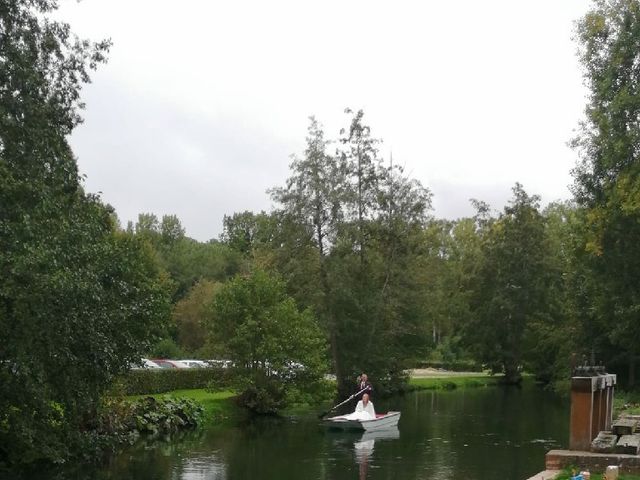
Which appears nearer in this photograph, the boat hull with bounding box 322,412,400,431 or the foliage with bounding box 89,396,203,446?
the foliage with bounding box 89,396,203,446

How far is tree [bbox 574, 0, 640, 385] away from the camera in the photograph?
29062 mm

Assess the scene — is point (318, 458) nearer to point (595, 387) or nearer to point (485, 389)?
point (595, 387)

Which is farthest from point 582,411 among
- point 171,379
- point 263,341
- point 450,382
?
point 450,382

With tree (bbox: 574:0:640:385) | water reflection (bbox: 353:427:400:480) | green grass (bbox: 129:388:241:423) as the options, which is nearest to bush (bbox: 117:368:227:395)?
green grass (bbox: 129:388:241:423)

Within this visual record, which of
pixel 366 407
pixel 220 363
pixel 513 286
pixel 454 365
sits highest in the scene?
pixel 513 286

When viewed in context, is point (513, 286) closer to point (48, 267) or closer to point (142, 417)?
point (142, 417)

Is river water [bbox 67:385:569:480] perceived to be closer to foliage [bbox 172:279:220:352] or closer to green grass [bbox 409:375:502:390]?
green grass [bbox 409:375:502:390]

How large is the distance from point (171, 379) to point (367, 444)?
13022 mm

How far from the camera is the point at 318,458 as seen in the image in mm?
23766

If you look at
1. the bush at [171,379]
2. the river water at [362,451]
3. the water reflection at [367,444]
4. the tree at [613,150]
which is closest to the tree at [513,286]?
the river water at [362,451]

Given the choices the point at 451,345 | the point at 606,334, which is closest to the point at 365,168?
the point at 606,334

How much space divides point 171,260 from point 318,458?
227ft

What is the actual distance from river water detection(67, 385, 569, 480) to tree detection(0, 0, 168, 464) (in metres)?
3.18

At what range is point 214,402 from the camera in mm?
35281
